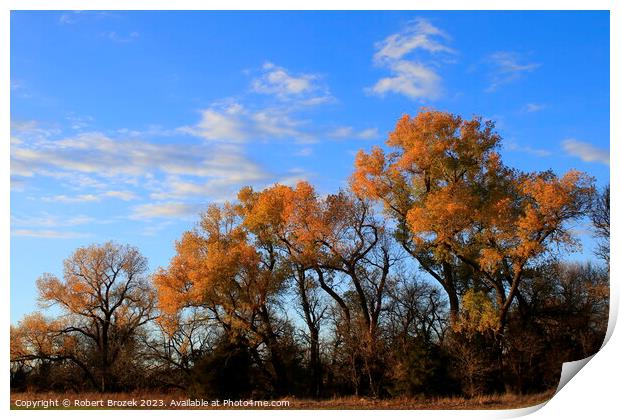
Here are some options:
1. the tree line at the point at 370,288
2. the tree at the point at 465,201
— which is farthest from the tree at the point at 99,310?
the tree at the point at 465,201

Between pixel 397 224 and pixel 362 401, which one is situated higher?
pixel 397 224

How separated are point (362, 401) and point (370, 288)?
3.42 meters

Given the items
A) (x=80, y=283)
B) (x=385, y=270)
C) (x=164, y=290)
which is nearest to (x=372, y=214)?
(x=385, y=270)

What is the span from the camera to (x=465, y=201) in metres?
20.4

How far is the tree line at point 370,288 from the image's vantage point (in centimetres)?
1998

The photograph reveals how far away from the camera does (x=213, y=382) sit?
19.8 meters

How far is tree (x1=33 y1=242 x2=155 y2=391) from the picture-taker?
21.1 metres

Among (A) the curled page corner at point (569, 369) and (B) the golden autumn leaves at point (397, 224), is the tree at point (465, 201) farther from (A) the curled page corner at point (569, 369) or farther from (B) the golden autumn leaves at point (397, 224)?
(A) the curled page corner at point (569, 369)

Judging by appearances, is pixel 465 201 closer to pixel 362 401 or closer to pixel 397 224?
pixel 397 224

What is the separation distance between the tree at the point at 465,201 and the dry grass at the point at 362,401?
2.63 metres

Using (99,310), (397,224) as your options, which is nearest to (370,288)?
(397,224)

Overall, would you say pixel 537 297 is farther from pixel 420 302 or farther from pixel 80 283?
pixel 80 283

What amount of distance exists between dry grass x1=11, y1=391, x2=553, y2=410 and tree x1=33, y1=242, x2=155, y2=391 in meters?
2.36

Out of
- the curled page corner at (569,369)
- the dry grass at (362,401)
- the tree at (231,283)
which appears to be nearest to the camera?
the curled page corner at (569,369)
